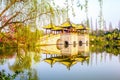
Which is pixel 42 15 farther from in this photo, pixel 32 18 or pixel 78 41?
pixel 78 41

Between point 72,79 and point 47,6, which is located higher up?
point 47,6

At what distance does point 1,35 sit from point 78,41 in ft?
192

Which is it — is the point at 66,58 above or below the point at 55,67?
below

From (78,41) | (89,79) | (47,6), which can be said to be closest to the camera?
(47,6)

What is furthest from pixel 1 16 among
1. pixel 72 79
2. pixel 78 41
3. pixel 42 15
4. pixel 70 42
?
pixel 78 41

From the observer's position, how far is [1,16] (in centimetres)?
888

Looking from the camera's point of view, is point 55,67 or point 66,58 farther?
point 66,58

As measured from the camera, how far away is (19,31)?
9234 mm

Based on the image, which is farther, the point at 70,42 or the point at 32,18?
the point at 70,42

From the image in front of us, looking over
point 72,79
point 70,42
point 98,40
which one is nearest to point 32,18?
point 72,79

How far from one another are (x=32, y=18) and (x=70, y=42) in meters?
52.9

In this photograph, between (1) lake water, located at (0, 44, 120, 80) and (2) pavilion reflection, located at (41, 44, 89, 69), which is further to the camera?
(2) pavilion reflection, located at (41, 44, 89, 69)

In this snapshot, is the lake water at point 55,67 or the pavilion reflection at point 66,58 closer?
the lake water at point 55,67

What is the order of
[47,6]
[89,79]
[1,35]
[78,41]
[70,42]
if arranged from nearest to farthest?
[1,35]
[47,6]
[89,79]
[70,42]
[78,41]
